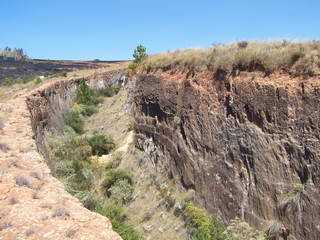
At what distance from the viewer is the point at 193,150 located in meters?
24.9

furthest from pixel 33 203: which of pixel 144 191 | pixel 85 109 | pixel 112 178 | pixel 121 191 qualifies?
pixel 85 109

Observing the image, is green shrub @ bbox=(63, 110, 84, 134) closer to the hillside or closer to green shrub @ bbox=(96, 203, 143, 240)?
the hillside

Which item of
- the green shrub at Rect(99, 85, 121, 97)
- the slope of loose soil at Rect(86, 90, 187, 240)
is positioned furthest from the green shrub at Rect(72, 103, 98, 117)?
the slope of loose soil at Rect(86, 90, 187, 240)

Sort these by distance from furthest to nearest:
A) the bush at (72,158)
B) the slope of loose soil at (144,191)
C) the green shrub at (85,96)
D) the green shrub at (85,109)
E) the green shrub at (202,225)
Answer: the green shrub at (85,96)
the green shrub at (85,109)
the bush at (72,158)
the slope of loose soil at (144,191)
the green shrub at (202,225)

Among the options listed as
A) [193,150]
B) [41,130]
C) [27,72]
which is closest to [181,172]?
[193,150]

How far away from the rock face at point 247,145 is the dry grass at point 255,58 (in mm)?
404

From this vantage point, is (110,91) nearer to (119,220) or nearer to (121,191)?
(121,191)

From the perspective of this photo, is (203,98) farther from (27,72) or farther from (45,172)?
(27,72)

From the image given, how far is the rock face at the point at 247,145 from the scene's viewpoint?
18.6m

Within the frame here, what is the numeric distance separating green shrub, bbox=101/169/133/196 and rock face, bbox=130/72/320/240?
1589 mm

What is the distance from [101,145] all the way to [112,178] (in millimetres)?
5202

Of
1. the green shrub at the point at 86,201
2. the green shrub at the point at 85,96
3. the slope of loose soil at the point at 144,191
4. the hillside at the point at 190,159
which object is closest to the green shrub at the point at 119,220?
the hillside at the point at 190,159

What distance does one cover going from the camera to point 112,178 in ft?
86.1

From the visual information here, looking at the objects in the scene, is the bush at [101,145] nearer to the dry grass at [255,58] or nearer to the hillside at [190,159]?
the hillside at [190,159]
